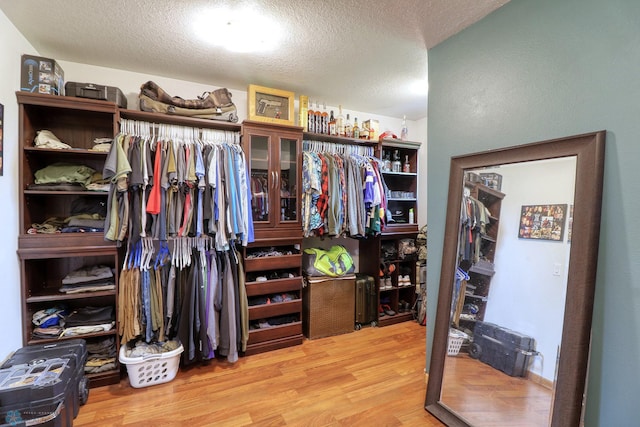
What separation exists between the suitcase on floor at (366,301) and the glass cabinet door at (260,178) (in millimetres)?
1333

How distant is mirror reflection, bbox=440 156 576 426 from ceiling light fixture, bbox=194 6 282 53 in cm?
161

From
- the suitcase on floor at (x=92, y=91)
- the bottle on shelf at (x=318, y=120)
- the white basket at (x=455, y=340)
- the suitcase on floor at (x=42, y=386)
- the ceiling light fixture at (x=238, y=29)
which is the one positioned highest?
the ceiling light fixture at (x=238, y=29)

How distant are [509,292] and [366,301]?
5.86 ft

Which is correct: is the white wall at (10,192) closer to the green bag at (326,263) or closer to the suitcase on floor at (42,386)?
the suitcase on floor at (42,386)

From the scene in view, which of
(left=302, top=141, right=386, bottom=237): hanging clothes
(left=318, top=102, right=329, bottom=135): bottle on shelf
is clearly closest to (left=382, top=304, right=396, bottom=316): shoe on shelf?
(left=302, top=141, right=386, bottom=237): hanging clothes

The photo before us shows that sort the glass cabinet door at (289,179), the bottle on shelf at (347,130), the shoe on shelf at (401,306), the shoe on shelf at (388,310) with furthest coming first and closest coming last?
the shoe on shelf at (401,306) → the shoe on shelf at (388,310) → the bottle on shelf at (347,130) → the glass cabinet door at (289,179)

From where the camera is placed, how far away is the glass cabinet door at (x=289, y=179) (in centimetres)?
277

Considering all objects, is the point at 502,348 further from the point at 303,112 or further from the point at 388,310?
the point at 303,112

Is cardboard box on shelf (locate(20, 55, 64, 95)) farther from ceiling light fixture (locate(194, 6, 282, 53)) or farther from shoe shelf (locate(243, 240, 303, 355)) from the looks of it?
shoe shelf (locate(243, 240, 303, 355))

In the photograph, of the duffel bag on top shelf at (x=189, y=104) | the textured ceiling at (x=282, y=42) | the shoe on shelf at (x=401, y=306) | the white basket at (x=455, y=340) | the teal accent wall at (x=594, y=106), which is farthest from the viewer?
the shoe on shelf at (x=401, y=306)

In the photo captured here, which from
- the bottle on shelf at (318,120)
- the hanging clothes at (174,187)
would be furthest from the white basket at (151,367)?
the bottle on shelf at (318,120)

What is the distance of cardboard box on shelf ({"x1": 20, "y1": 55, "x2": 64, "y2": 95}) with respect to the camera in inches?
75.2

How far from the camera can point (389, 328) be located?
3.21m

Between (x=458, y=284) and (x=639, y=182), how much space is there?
3.22 ft
